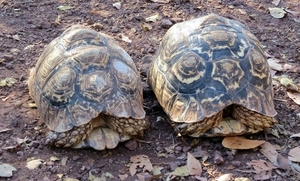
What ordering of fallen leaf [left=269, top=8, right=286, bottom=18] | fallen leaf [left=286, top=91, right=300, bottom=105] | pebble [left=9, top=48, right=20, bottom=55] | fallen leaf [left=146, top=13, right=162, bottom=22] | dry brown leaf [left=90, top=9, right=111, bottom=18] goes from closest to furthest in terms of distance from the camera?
1. fallen leaf [left=286, top=91, right=300, bottom=105]
2. pebble [left=9, top=48, right=20, bottom=55]
3. fallen leaf [left=146, top=13, right=162, bottom=22]
4. dry brown leaf [left=90, top=9, right=111, bottom=18]
5. fallen leaf [left=269, top=8, right=286, bottom=18]

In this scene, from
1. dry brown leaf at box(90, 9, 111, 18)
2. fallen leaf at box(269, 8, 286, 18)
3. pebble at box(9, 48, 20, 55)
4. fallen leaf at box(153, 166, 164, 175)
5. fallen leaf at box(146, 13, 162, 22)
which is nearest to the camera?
fallen leaf at box(153, 166, 164, 175)

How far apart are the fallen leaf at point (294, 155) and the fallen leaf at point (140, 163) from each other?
1268 mm

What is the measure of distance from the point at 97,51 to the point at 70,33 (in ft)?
1.39

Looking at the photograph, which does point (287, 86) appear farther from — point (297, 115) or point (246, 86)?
point (246, 86)

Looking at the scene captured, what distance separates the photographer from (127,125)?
4434 mm

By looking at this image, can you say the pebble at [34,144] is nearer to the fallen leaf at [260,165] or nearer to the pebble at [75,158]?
the pebble at [75,158]

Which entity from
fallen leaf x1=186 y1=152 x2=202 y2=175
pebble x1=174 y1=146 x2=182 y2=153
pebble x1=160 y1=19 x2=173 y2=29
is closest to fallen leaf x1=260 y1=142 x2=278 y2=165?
fallen leaf x1=186 y1=152 x2=202 y2=175

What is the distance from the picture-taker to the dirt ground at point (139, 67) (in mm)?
4301

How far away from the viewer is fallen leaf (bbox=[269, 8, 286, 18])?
7.04 metres

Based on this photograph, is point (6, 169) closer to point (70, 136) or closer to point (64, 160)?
point (64, 160)

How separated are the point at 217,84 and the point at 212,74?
0.34 feet

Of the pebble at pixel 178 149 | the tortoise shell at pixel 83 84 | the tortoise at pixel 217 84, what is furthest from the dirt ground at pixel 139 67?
the tortoise shell at pixel 83 84

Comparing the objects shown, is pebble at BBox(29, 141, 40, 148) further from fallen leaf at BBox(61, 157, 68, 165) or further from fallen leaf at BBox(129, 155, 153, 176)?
fallen leaf at BBox(129, 155, 153, 176)

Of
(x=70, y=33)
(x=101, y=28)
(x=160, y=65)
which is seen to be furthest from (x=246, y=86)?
(x=101, y=28)
